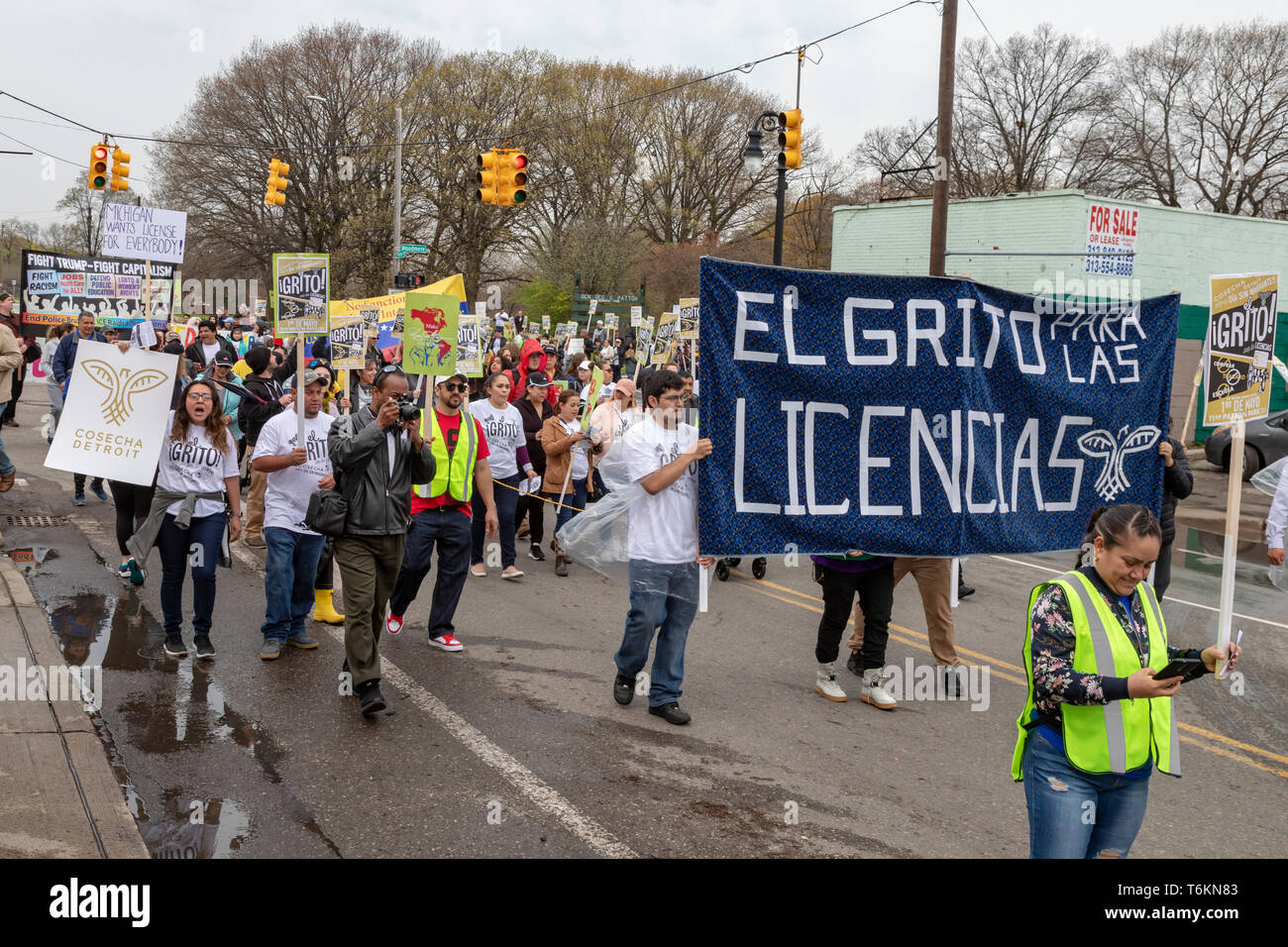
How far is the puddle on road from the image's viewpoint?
15.1ft

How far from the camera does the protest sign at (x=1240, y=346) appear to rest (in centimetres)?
518

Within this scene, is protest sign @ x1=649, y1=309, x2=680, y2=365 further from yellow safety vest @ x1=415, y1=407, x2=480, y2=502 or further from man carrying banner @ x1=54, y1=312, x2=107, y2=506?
yellow safety vest @ x1=415, y1=407, x2=480, y2=502

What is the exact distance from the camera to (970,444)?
5.78 meters

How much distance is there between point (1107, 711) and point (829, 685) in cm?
356

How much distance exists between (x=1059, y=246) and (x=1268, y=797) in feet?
73.3

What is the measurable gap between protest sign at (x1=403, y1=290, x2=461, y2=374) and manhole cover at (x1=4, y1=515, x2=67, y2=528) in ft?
20.7

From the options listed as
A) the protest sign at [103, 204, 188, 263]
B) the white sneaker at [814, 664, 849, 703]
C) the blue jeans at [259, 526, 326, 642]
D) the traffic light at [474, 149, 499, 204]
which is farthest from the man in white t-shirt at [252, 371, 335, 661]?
the protest sign at [103, 204, 188, 263]

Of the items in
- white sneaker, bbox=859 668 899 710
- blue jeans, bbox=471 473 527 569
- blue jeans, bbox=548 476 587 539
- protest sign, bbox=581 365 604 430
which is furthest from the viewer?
protest sign, bbox=581 365 604 430

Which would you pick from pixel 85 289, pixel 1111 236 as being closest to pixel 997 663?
pixel 85 289

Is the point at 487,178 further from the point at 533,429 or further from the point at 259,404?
the point at 259,404

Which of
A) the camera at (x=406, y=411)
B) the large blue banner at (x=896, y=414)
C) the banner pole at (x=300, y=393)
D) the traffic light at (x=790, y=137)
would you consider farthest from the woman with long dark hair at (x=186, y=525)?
the traffic light at (x=790, y=137)

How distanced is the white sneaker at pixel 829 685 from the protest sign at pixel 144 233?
1523 cm

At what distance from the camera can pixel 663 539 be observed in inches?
241

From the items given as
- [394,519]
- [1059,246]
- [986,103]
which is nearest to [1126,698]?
[394,519]
